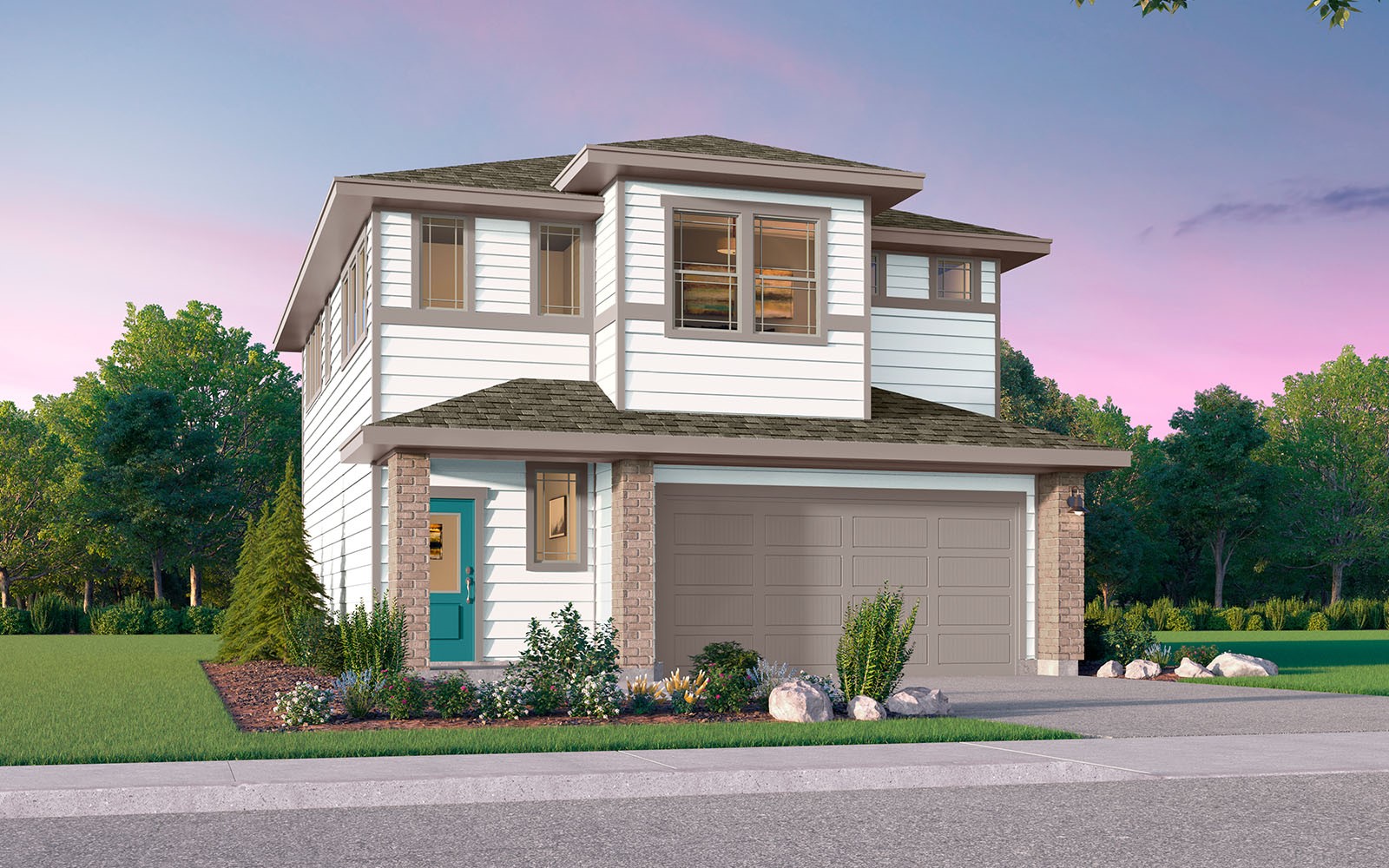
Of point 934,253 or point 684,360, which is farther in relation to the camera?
point 934,253

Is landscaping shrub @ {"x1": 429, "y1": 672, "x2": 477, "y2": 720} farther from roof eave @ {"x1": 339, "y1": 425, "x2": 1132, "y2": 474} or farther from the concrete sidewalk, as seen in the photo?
roof eave @ {"x1": 339, "y1": 425, "x2": 1132, "y2": 474}

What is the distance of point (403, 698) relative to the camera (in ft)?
46.2

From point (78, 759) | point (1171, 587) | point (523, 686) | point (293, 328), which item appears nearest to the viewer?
point (78, 759)


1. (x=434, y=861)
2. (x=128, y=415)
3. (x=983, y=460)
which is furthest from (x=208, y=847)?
(x=128, y=415)

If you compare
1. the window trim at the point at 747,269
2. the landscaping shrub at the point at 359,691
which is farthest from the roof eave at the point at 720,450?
the landscaping shrub at the point at 359,691

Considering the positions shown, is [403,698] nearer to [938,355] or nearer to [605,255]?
[605,255]

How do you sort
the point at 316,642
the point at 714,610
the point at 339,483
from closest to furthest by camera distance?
the point at 316,642, the point at 714,610, the point at 339,483

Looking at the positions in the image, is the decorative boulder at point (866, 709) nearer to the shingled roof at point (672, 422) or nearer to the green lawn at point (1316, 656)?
the shingled roof at point (672, 422)

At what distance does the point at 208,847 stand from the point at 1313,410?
264 feet

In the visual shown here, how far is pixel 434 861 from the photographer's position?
760 centimetres

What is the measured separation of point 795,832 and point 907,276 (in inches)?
624

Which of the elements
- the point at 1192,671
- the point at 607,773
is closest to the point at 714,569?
the point at 1192,671

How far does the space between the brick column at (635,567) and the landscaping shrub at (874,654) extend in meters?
4.48

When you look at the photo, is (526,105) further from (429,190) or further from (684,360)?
(684,360)
